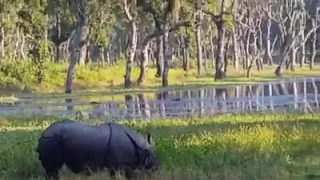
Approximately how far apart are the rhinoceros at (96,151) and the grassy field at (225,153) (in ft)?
0.81

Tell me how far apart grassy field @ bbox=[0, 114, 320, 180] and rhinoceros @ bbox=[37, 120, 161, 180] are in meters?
0.25

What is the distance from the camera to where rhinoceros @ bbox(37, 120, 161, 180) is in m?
11.3

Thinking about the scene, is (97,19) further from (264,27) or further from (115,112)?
(264,27)

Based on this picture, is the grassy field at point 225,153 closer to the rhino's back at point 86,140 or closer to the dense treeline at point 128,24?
the rhino's back at point 86,140

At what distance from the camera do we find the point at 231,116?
2239 centimetres

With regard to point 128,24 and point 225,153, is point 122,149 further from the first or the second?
point 128,24

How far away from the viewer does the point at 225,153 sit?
1349 cm

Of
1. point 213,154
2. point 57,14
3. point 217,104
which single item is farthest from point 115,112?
point 57,14

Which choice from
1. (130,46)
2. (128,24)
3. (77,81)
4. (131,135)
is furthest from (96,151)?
(128,24)

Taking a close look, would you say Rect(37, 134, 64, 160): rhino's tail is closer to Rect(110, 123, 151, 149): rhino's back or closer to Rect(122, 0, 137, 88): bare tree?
Rect(110, 123, 151, 149): rhino's back

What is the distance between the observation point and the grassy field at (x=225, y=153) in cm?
1172

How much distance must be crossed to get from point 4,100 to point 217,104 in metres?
A: 14.1

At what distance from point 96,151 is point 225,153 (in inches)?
117

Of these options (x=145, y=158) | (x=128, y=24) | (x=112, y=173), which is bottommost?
(x=112, y=173)
